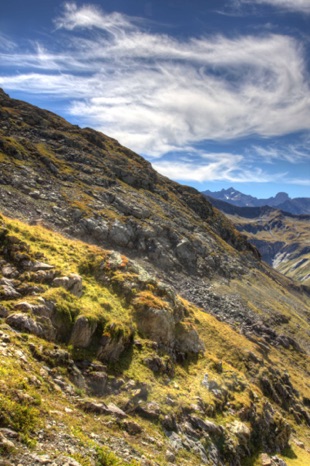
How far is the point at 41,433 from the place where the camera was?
12781 millimetres

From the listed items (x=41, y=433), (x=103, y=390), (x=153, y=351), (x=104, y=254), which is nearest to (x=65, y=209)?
(x=104, y=254)

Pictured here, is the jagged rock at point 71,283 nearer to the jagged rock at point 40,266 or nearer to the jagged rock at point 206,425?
the jagged rock at point 40,266

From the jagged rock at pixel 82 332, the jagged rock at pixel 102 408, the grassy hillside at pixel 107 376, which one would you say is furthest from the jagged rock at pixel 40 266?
the jagged rock at pixel 102 408

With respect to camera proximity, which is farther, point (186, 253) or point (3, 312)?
point (186, 253)

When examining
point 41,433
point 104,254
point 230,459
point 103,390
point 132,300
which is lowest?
point 230,459

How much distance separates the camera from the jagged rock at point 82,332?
864 inches

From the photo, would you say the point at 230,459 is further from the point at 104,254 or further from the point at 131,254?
the point at 131,254

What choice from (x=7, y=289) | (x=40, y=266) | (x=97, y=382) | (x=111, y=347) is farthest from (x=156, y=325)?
(x=7, y=289)

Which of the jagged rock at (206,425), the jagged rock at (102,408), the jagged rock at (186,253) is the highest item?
the jagged rock at (186,253)

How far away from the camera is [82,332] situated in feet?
73.3

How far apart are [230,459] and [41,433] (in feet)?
56.8

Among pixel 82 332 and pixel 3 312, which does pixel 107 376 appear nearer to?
pixel 82 332

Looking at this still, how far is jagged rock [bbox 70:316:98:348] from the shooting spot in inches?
864

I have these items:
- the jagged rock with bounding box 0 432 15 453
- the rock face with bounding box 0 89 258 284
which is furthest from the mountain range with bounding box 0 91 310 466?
the rock face with bounding box 0 89 258 284
